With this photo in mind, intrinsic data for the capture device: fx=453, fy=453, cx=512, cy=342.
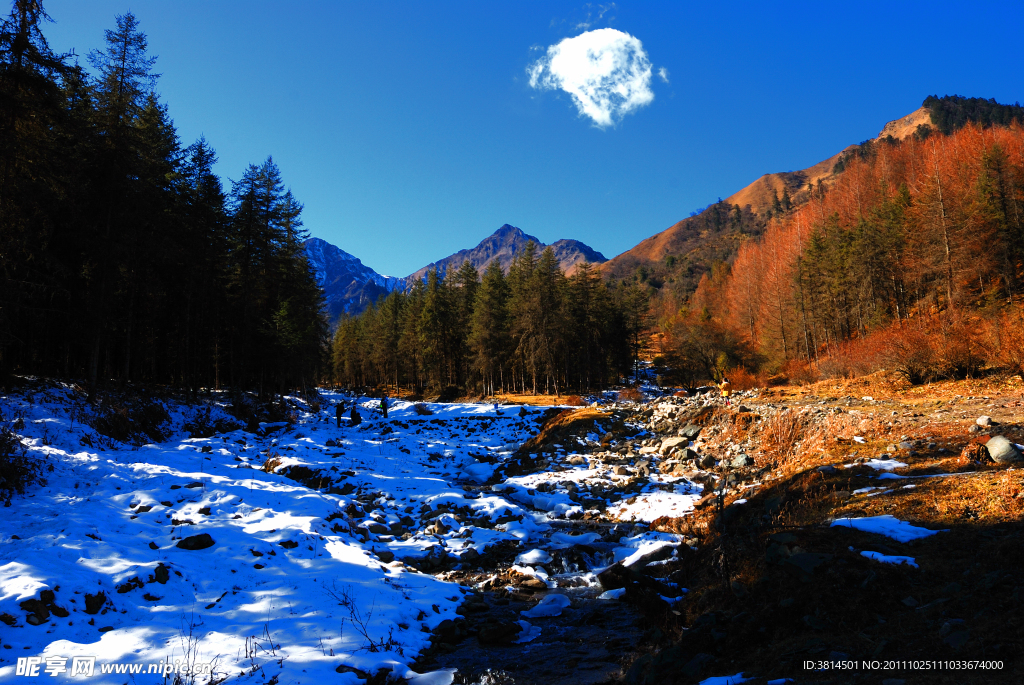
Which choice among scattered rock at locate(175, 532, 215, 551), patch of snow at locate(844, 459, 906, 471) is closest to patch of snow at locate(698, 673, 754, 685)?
patch of snow at locate(844, 459, 906, 471)

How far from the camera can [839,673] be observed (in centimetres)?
412

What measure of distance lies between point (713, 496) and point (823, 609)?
863cm

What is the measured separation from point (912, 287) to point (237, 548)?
53.4 metres

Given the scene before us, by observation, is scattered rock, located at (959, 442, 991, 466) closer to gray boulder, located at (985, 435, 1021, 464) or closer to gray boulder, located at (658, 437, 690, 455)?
gray boulder, located at (985, 435, 1021, 464)

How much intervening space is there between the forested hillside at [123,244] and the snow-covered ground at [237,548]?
4419 millimetres

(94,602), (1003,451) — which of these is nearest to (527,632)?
(94,602)

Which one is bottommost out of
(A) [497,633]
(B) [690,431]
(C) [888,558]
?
(A) [497,633]

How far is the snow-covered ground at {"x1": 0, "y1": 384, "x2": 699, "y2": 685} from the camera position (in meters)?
5.96

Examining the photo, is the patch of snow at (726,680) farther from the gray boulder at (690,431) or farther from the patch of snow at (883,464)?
the gray boulder at (690,431)

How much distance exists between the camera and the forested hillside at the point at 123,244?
13070 mm

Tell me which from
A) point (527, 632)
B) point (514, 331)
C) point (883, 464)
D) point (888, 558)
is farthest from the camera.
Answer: point (514, 331)

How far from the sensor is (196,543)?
896cm

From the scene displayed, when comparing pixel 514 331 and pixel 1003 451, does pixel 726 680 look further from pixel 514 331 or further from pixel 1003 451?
pixel 514 331

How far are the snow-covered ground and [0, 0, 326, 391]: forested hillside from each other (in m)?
4.42
